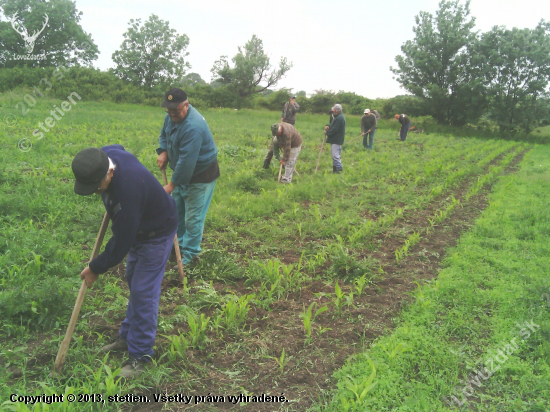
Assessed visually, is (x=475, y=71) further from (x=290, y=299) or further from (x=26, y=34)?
(x=26, y=34)

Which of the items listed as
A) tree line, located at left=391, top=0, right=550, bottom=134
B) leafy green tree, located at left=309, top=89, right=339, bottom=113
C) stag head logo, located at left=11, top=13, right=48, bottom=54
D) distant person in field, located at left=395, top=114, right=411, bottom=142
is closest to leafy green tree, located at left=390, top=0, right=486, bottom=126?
tree line, located at left=391, top=0, right=550, bottom=134

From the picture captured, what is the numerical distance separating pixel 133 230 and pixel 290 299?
2.05 metres

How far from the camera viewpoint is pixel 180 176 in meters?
4.33

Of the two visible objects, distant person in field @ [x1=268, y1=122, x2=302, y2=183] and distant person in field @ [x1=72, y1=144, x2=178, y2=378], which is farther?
distant person in field @ [x1=268, y1=122, x2=302, y2=183]

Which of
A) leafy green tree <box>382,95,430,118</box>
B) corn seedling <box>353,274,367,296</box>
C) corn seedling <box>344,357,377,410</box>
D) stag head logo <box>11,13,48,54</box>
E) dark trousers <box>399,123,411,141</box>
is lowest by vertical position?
corn seedling <box>344,357,377,410</box>

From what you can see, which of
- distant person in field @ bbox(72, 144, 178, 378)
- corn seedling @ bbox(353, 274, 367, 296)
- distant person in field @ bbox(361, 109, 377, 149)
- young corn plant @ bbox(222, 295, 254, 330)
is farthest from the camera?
distant person in field @ bbox(361, 109, 377, 149)

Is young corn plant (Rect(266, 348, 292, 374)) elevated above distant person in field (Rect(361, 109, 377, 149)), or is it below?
below

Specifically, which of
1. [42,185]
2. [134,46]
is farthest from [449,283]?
[134,46]

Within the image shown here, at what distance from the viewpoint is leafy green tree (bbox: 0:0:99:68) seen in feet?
103

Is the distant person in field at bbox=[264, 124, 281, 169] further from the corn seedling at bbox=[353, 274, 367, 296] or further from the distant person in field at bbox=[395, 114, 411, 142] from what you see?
the distant person in field at bbox=[395, 114, 411, 142]

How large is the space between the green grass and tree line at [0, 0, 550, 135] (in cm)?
2504

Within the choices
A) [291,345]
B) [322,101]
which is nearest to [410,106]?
[322,101]

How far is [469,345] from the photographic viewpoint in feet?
11.3

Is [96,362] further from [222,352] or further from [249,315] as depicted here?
[249,315]
